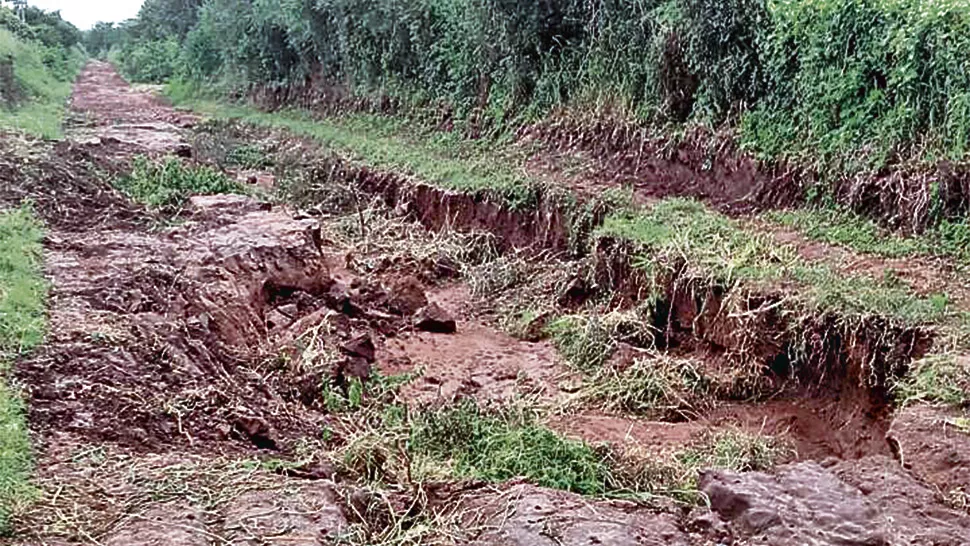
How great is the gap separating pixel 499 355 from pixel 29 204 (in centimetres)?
475

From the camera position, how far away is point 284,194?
45.3ft

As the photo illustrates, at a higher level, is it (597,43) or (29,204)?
(597,43)

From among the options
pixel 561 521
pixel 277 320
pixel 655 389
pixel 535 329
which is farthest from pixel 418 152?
pixel 561 521

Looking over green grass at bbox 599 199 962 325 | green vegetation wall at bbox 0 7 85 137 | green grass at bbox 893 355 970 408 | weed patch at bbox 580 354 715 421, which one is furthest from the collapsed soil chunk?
green vegetation wall at bbox 0 7 85 137

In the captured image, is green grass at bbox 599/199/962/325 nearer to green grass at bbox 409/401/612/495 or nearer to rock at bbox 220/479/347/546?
green grass at bbox 409/401/612/495

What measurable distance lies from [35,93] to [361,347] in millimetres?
19786

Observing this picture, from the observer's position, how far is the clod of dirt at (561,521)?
378 centimetres

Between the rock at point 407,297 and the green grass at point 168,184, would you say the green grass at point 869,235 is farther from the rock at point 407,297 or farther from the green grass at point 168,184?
the green grass at point 168,184

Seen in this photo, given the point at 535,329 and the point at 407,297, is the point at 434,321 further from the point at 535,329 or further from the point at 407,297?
the point at 535,329

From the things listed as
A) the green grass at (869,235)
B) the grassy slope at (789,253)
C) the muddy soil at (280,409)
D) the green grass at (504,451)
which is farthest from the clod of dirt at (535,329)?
the green grass at (504,451)

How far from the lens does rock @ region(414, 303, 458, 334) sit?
899 centimetres

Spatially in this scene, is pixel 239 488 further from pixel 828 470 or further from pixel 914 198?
pixel 914 198

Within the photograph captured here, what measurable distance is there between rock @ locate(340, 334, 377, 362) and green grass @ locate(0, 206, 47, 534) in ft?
7.29

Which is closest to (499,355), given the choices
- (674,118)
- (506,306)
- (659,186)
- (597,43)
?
(506,306)
